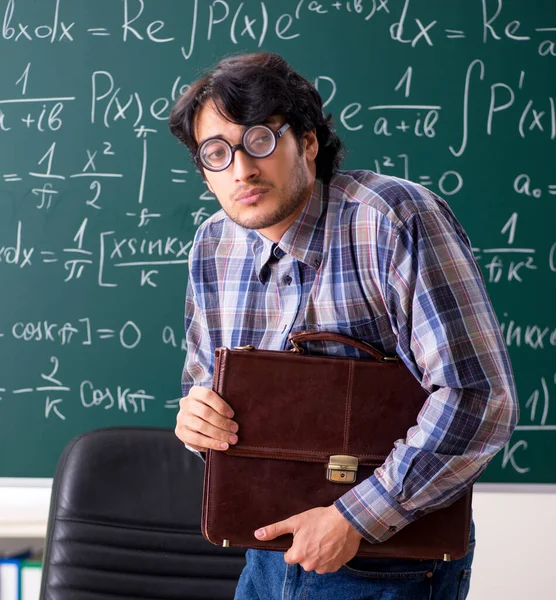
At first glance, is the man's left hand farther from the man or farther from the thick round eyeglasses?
the thick round eyeglasses

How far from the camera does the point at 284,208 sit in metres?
1.29

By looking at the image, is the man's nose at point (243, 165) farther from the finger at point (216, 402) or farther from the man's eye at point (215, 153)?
the finger at point (216, 402)

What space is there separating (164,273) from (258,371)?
42.1 inches

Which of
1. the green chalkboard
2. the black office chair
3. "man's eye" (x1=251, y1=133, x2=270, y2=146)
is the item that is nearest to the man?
"man's eye" (x1=251, y1=133, x2=270, y2=146)

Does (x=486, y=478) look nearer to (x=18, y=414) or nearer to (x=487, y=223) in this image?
(x=487, y=223)

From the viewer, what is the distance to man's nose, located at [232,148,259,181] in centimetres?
125

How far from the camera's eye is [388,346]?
1224mm

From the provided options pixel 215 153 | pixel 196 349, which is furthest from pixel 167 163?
pixel 215 153

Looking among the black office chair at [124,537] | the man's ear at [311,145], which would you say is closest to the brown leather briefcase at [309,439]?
the man's ear at [311,145]

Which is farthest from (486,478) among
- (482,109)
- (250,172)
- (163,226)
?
(250,172)

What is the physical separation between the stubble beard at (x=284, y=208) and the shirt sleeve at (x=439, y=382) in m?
0.24

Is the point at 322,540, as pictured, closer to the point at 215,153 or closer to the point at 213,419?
the point at 213,419

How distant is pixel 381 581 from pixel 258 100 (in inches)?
33.2

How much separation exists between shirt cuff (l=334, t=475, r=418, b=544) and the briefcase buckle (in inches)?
1.1
